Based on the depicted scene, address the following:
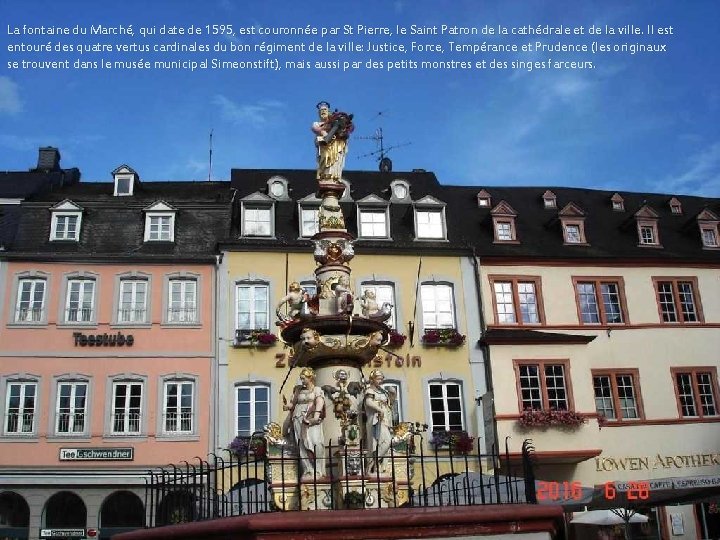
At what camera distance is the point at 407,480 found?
12070mm

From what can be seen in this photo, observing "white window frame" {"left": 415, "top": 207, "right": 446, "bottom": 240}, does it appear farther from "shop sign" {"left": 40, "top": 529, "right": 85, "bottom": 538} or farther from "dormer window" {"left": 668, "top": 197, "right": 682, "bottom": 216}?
"shop sign" {"left": 40, "top": 529, "right": 85, "bottom": 538}

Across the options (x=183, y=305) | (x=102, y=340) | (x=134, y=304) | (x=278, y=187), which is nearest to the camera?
(x=102, y=340)

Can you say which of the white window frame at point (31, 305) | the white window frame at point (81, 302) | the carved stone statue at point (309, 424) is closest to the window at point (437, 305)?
the white window frame at point (81, 302)

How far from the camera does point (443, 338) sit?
28.2 meters

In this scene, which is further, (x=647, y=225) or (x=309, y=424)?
A: (x=647, y=225)

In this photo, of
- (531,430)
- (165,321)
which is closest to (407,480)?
(531,430)

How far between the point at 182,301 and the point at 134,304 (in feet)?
5.28

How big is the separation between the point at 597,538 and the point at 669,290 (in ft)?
31.4

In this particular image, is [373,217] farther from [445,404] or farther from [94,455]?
[94,455]

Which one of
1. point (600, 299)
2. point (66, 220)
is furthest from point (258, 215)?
point (600, 299)

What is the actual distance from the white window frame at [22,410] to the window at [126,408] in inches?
98.5

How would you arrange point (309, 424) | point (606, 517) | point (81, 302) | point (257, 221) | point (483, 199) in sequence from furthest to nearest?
point (483, 199), point (257, 221), point (81, 302), point (606, 517), point (309, 424)

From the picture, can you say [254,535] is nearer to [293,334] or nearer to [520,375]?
[293,334]

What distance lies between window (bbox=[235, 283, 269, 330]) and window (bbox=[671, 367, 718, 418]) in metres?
14.8
